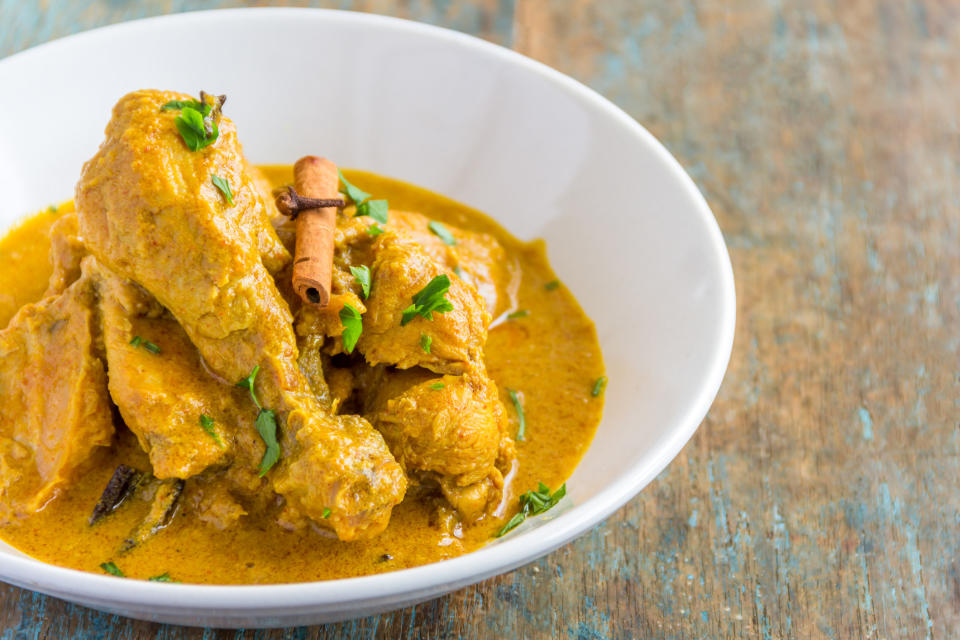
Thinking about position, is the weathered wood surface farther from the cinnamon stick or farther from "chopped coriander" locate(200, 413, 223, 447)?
the cinnamon stick

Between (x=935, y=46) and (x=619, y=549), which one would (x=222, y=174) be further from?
(x=935, y=46)

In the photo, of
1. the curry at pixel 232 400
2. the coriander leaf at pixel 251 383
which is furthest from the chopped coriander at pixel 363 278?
the coriander leaf at pixel 251 383

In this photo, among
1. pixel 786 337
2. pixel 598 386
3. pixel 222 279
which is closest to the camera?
pixel 222 279

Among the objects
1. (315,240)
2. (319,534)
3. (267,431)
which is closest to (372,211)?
(315,240)

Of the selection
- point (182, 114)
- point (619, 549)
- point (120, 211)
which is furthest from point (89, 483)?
point (619, 549)

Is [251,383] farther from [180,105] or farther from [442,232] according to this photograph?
[442,232]

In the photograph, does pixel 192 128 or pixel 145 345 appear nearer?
pixel 192 128

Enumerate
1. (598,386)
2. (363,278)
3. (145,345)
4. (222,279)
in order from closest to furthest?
(222,279), (145,345), (363,278), (598,386)

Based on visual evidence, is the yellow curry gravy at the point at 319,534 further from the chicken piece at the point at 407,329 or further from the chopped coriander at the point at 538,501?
the chicken piece at the point at 407,329

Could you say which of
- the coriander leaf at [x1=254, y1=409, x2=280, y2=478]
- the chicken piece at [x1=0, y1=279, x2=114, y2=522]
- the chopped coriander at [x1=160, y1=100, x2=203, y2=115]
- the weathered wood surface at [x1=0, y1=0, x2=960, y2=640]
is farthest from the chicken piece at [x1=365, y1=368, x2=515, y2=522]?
the chopped coriander at [x1=160, y1=100, x2=203, y2=115]
